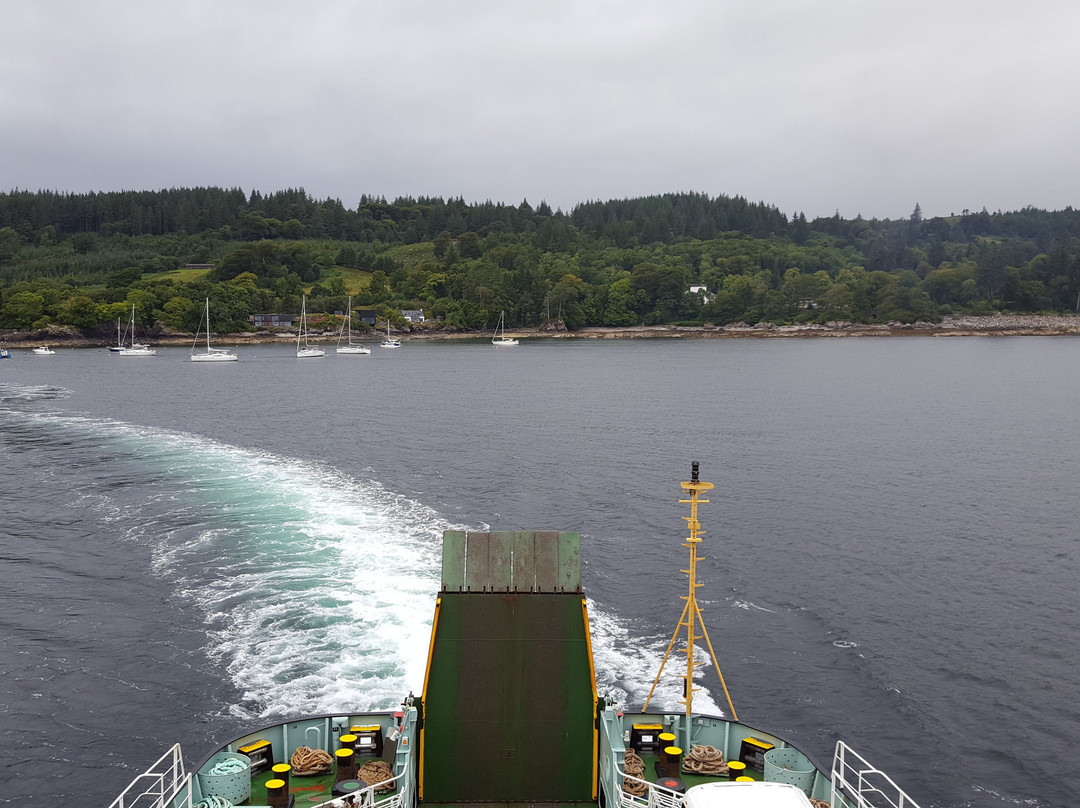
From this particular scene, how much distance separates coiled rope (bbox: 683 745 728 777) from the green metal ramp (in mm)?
3080

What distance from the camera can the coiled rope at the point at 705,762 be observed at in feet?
63.3

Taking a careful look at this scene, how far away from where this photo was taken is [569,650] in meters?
17.7

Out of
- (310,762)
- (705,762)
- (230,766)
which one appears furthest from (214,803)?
(705,762)

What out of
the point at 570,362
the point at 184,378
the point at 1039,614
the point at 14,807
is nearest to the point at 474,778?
the point at 14,807

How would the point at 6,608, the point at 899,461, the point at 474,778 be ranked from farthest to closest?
the point at 899,461
the point at 6,608
the point at 474,778

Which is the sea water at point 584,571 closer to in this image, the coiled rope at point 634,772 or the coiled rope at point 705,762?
the coiled rope at point 705,762

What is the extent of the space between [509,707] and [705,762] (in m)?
5.01

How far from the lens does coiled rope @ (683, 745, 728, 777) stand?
63.3 ft

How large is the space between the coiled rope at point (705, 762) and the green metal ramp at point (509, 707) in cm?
308

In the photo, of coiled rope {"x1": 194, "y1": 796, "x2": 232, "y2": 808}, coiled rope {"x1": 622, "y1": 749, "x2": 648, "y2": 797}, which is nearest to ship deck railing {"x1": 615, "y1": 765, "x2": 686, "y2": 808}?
coiled rope {"x1": 622, "y1": 749, "x2": 648, "y2": 797}

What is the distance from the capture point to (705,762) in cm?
1930

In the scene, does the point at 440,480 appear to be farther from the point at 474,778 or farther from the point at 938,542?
the point at 474,778

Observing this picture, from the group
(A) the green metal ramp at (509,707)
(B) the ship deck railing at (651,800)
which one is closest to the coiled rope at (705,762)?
(B) the ship deck railing at (651,800)

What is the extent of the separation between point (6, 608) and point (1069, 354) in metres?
215
